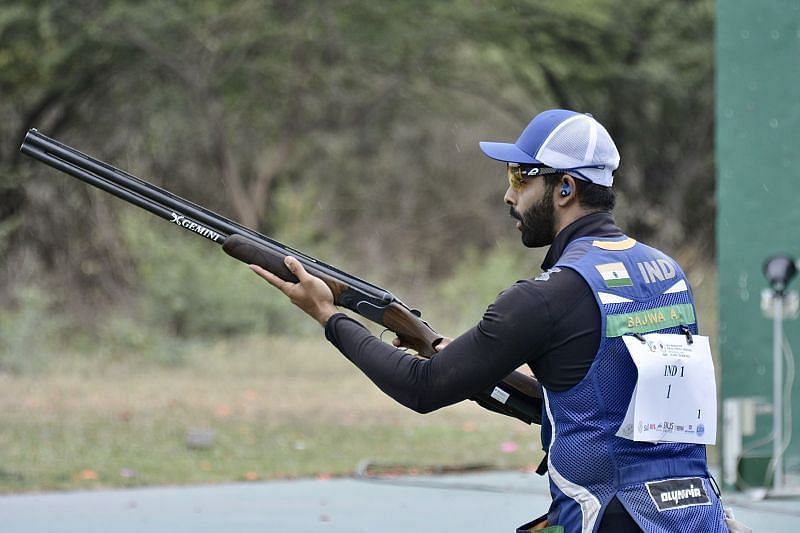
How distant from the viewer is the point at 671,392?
123 inches

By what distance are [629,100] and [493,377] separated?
21054 mm

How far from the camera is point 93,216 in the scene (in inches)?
736

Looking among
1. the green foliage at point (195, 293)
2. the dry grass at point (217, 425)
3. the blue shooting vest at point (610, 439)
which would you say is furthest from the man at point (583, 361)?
the green foliage at point (195, 293)

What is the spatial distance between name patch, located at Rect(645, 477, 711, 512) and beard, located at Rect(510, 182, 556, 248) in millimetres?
680

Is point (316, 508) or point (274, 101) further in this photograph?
point (274, 101)

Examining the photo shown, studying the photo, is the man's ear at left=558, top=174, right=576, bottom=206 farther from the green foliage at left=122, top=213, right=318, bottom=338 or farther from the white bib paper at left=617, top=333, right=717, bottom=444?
the green foliage at left=122, top=213, right=318, bottom=338

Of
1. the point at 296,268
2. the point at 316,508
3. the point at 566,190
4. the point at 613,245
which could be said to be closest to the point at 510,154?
the point at 566,190

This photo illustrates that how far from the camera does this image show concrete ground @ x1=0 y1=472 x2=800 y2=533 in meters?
6.62

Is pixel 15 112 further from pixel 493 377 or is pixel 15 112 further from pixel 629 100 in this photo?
pixel 493 377

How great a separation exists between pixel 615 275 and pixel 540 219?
0.93 ft

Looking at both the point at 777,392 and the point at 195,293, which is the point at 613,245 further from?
the point at 195,293

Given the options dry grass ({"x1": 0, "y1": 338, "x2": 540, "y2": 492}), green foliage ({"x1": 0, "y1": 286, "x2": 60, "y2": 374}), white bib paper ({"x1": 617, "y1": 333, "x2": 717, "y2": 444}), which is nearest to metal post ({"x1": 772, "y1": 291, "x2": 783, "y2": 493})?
dry grass ({"x1": 0, "y1": 338, "x2": 540, "y2": 492})

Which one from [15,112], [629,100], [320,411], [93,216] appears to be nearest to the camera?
[320,411]

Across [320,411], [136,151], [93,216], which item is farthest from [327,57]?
[320,411]
